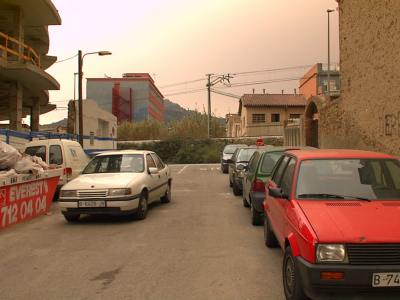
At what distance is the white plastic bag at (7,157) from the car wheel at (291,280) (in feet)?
24.2

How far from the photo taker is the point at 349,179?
5750 millimetres

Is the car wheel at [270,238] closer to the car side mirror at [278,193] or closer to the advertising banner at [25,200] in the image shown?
the car side mirror at [278,193]

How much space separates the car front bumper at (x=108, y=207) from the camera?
981 centimetres

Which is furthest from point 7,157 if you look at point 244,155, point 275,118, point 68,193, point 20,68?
point 275,118

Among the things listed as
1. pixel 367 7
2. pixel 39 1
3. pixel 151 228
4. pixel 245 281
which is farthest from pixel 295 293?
pixel 39 1

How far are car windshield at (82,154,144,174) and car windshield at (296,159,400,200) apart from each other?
19.8ft

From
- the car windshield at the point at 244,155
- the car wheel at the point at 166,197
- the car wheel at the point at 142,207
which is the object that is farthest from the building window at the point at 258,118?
the car wheel at the point at 142,207

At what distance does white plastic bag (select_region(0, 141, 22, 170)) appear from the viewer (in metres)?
10.4

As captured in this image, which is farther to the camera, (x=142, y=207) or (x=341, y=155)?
(x=142, y=207)

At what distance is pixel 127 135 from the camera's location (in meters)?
63.3

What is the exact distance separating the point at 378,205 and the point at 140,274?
9.76ft

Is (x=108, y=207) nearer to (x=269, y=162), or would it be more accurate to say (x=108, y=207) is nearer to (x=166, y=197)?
(x=269, y=162)

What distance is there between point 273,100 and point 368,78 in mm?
49826

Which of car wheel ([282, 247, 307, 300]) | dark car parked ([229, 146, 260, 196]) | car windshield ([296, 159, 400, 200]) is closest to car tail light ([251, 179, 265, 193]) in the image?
car windshield ([296, 159, 400, 200])
